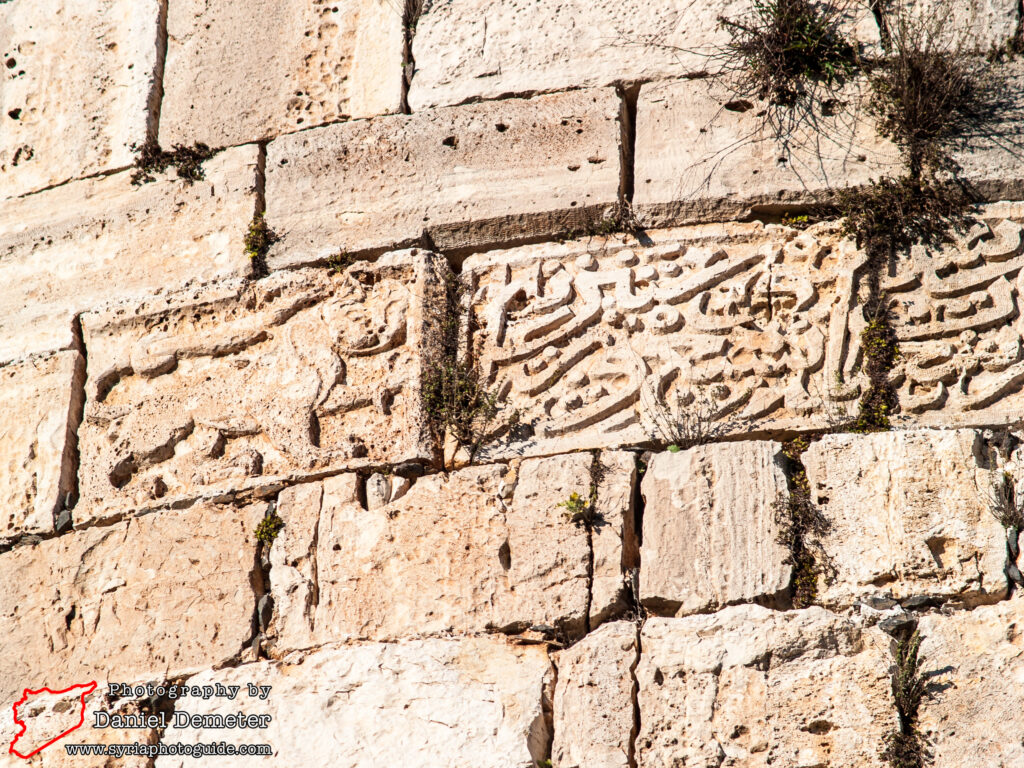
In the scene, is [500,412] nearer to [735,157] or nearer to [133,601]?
[735,157]

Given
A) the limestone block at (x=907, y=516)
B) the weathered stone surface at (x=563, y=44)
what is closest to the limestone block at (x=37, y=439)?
the weathered stone surface at (x=563, y=44)

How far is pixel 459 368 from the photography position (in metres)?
4.72

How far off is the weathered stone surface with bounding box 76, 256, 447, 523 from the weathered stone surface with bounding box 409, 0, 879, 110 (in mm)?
909

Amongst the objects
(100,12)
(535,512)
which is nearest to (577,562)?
(535,512)

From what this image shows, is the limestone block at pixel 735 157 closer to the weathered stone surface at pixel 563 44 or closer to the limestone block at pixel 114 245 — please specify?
the weathered stone surface at pixel 563 44

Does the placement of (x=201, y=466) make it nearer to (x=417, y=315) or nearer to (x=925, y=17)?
(x=417, y=315)

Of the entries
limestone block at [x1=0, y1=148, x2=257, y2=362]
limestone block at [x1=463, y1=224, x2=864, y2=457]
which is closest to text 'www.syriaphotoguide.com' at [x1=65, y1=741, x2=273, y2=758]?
limestone block at [x1=463, y1=224, x2=864, y2=457]

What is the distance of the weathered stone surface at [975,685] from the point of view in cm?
365

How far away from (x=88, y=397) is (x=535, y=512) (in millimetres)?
1964

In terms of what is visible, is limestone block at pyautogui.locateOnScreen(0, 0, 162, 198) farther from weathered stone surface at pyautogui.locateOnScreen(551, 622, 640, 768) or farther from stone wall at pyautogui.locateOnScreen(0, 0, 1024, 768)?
weathered stone surface at pyautogui.locateOnScreen(551, 622, 640, 768)

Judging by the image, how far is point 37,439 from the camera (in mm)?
5121

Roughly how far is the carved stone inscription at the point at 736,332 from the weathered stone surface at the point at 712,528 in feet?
0.43

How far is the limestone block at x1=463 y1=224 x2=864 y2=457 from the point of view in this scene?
4445 millimetres

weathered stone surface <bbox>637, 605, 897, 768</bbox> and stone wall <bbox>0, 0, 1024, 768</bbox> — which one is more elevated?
stone wall <bbox>0, 0, 1024, 768</bbox>
